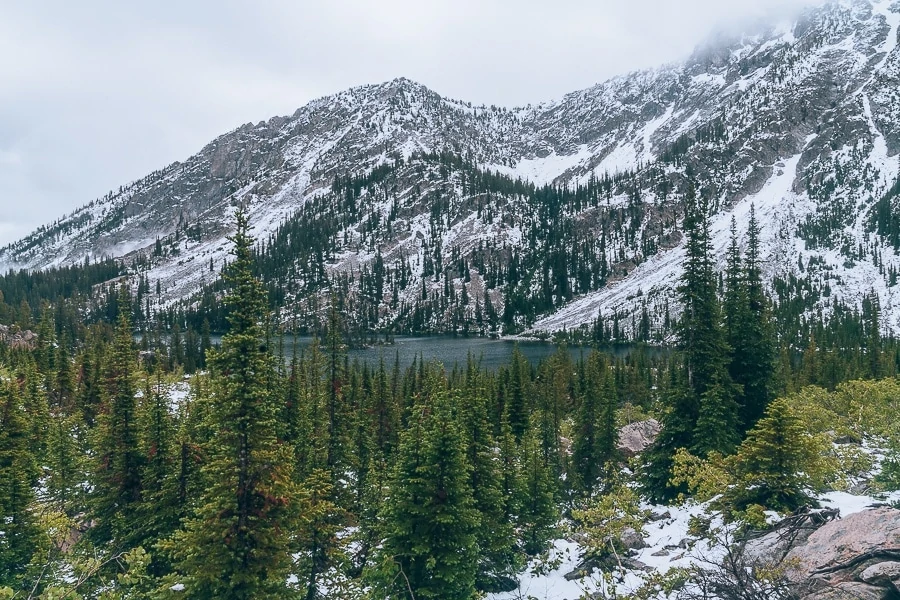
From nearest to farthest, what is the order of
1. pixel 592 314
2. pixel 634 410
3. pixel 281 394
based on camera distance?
pixel 281 394 < pixel 634 410 < pixel 592 314

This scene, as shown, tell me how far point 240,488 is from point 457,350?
135322 mm

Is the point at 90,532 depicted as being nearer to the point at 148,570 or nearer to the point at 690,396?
the point at 148,570

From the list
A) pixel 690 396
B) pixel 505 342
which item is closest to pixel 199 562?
pixel 690 396

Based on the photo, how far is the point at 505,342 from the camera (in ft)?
577

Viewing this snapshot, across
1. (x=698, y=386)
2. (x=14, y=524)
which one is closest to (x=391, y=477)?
(x=14, y=524)

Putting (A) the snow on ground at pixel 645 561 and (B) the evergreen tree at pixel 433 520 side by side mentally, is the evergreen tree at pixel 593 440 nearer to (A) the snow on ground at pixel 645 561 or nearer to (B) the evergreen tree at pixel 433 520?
(A) the snow on ground at pixel 645 561

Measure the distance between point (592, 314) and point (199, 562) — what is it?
193791 millimetres

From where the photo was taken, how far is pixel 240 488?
1395cm

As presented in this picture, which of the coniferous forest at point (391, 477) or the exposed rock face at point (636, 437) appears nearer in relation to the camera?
the coniferous forest at point (391, 477)

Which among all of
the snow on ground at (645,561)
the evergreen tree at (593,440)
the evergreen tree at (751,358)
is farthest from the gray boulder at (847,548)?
the evergreen tree at (593,440)

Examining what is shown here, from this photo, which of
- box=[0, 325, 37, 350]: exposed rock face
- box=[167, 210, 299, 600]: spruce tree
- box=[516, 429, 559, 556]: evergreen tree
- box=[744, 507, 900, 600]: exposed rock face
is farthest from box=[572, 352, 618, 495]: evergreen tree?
box=[0, 325, 37, 350]: exposed rock face

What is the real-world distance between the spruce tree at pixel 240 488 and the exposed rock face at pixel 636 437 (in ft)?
90.8

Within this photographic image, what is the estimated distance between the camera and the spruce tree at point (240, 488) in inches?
541

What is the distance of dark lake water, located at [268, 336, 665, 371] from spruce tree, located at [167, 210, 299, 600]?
320ft
